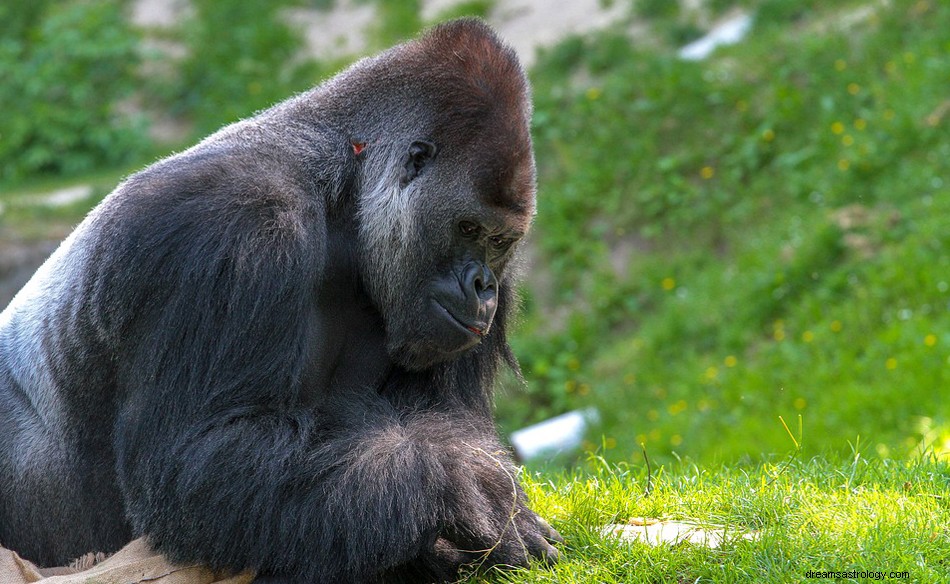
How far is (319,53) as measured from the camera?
15117 millimetres

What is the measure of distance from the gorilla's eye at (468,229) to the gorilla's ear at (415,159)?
10.8 inches

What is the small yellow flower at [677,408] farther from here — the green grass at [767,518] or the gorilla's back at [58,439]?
the gorilla's back at [58,439]

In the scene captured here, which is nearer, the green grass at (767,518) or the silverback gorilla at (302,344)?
→ the green grass at (767,518)

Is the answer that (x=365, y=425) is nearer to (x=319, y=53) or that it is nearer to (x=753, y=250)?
(x=753, y=250)

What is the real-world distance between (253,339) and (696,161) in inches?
310

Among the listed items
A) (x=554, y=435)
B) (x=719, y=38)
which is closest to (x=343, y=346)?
(x=554, y=435)

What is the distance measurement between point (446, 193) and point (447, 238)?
0.53 feet

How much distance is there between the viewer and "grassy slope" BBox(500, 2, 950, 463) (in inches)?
337

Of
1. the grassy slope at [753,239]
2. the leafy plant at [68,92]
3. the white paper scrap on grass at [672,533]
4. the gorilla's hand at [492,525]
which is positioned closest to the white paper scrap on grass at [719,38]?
the grassy slope at [753,239]

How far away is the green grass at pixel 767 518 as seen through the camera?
3832 millimetres

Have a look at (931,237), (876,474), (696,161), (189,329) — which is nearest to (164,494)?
(189,329)

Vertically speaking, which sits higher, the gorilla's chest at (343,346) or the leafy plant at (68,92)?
the leafy plant at (68,92)

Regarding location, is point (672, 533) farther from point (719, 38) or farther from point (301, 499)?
point (719, 38)

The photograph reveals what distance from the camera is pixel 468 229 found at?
170 inches
